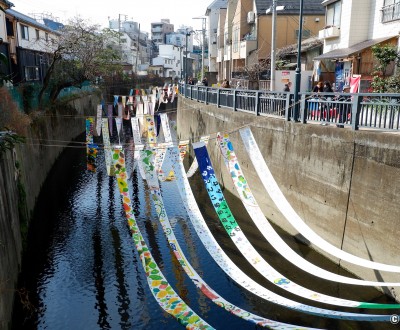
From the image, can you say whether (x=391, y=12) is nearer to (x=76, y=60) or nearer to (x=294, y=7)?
(x=294, y=7)

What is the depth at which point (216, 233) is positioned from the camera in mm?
15359

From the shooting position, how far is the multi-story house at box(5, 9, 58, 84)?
3253 cm

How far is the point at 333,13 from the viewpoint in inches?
976

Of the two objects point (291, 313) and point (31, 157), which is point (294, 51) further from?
point (291, 313)

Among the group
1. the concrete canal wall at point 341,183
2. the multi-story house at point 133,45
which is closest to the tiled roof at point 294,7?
the concrete canal wall at point 341,183

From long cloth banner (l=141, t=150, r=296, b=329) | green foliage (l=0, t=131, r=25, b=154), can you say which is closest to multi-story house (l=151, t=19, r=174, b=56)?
long cloth banner (l=141, t=150, r=296, b=329)

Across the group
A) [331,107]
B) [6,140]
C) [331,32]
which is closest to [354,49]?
[331,32]

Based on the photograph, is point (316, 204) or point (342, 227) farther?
point (316, 204)

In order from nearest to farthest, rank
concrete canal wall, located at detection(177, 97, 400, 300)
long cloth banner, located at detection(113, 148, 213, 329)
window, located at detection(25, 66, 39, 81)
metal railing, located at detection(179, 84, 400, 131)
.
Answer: long cloth banner, located at detection(113, 148, 213, 329), concrete canal wall, located at detection(177, 97, 400, 300), metal railing, located at detection(179, 84, 400, 131), window, located at detection(25, 66, 39, 81)

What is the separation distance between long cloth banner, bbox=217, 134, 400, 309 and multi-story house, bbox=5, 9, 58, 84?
954 inches

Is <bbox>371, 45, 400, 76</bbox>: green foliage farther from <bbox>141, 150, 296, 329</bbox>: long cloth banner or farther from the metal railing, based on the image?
<bbox>141, 150, 296, 329</bbox>: long cloth banner

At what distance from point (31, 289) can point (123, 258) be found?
120 inches

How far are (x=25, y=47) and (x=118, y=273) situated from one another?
100 feet

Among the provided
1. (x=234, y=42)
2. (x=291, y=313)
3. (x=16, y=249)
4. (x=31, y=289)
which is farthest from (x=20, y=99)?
(x=234, y=42)
